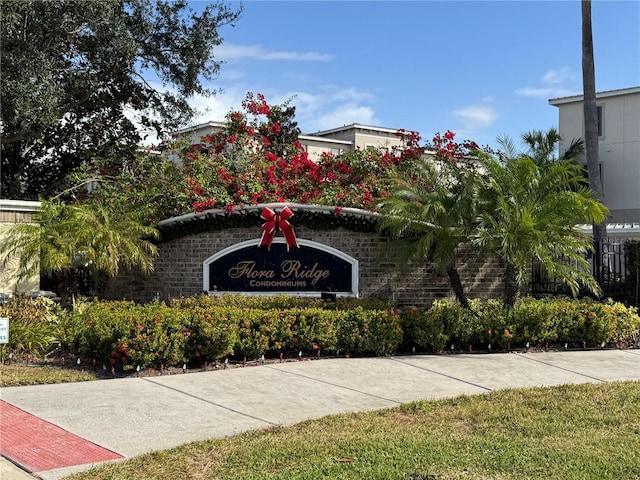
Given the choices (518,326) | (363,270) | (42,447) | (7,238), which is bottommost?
(42,447)

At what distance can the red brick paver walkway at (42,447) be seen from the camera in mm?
5668

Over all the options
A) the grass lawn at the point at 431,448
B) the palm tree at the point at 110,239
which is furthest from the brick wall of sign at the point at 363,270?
the grass lawn at the point at 431,448

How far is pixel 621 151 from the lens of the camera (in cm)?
3191

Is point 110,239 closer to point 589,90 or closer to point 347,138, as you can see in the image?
point 589,90

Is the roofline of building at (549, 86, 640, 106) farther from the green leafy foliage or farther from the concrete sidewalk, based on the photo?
the green leafy foliage

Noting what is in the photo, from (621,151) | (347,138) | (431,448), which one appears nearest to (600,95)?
(621,151)

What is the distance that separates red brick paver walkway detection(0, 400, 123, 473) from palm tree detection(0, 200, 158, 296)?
5603 mm

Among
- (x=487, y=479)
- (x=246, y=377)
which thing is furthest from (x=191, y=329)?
(x=487, y=479)

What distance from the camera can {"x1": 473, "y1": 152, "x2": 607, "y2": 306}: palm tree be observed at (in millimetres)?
11086

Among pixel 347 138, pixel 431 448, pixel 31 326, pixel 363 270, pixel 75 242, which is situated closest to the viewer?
pixel 431 448

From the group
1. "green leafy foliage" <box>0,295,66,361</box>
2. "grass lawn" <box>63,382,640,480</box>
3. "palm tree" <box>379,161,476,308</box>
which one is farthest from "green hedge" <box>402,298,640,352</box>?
"green leafy foliage" <box>0,295,66,361</box>

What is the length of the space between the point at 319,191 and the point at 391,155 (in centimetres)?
200

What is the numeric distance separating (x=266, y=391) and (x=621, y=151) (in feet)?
91.7

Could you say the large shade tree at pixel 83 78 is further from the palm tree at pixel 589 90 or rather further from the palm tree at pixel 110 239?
the palm tree at pixel 589 90
